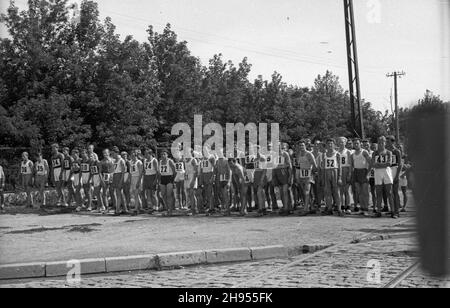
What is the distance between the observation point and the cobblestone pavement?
21.7ft

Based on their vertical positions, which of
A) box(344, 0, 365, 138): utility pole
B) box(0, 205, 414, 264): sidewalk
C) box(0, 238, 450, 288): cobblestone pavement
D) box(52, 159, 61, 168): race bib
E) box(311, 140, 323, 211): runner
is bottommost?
box(0, 238, 450, 288): cobblestone pavement

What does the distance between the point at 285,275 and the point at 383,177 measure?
6649 mm

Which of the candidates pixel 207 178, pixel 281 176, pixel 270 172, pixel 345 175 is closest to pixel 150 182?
pixel 207 178

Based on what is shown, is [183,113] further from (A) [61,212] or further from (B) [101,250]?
(B) [101,250]

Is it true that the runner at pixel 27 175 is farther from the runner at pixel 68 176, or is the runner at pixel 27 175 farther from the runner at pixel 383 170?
the runner at pixel 383 170

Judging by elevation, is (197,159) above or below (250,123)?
below

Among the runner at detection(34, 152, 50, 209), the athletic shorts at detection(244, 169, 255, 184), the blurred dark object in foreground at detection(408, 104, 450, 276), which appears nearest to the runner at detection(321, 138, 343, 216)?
the athletic shorts at detection(244, 169, 255, 184)

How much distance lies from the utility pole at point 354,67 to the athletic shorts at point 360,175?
604cm

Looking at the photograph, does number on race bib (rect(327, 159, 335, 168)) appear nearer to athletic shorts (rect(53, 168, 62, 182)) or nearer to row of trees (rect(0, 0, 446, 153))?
row of trees (rect(0, 0, 446, 153))

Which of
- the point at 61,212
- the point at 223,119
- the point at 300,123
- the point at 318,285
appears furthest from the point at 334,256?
the point at 300,123

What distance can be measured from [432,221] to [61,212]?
15362 mm

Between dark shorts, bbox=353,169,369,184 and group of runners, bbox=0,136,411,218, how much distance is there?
26mm
